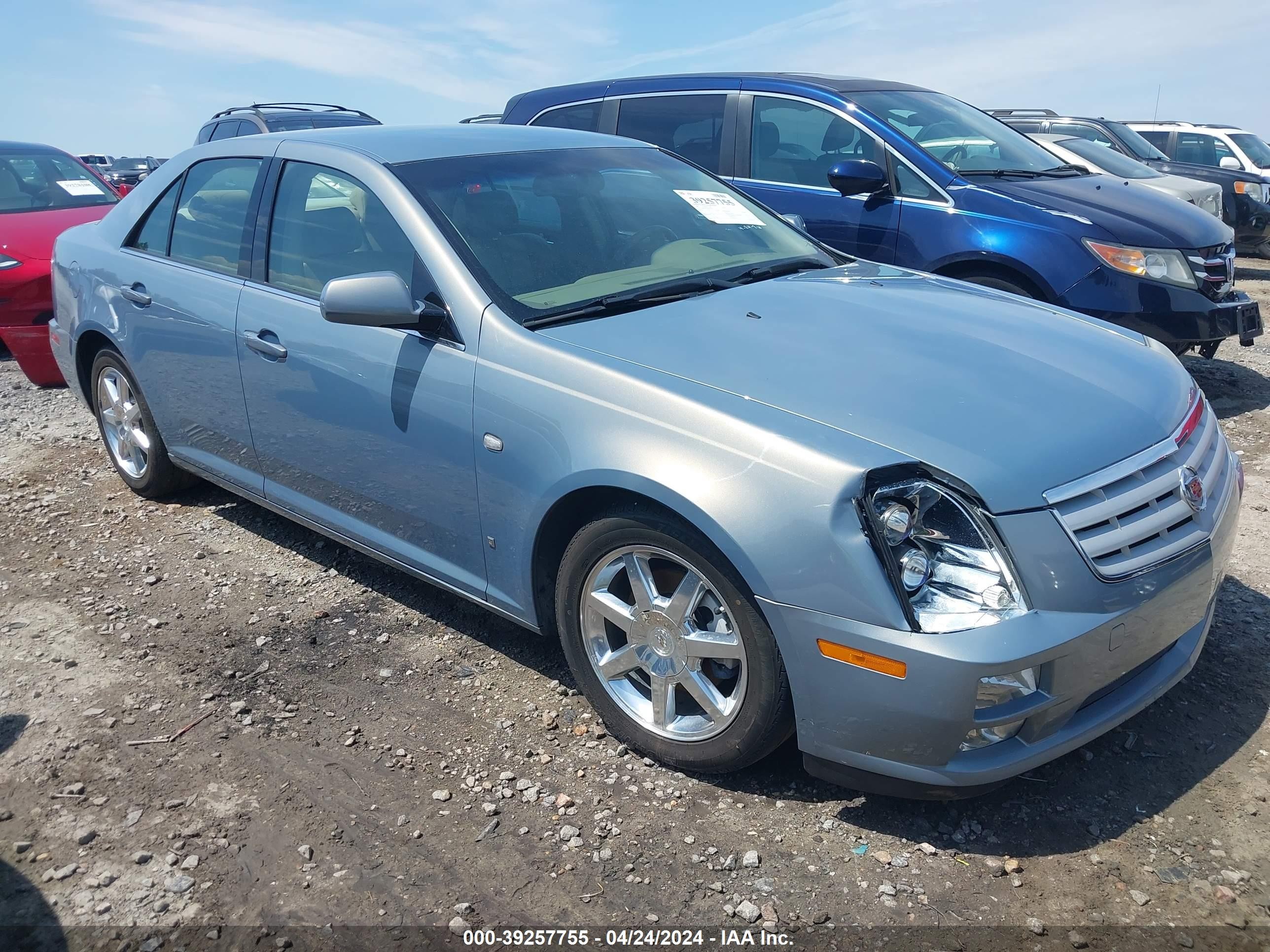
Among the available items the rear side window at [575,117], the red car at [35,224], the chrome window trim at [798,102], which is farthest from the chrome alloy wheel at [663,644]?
the red car at [35,224]

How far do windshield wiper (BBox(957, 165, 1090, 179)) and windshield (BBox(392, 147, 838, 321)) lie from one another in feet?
8.30

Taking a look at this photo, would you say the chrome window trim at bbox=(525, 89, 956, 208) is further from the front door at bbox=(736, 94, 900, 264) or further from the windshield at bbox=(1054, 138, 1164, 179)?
the windshield at bbox=(1054, 138, 1164, 179)

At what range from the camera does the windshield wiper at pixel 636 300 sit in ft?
9.96

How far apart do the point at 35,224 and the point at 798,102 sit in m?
5.57

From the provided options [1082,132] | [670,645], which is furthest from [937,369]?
[1082,132]

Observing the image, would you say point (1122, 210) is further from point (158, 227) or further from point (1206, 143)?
point (1206, 143)

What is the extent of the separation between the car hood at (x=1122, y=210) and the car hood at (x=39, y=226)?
5.90 metres

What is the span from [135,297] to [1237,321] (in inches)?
218

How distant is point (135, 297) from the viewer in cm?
439

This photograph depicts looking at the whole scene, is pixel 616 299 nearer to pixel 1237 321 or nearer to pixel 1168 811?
pixel 1168 811

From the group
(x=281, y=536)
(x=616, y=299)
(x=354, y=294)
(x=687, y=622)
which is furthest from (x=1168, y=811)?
(x=281, y=536)

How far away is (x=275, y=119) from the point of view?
1077 centimetres

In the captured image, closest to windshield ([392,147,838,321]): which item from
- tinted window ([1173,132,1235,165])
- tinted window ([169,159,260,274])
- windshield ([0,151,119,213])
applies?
tinted window ([169,159,260,274])

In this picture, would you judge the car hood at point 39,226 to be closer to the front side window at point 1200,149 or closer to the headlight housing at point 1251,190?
the headlight housing at point 1251,190
